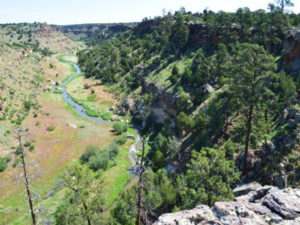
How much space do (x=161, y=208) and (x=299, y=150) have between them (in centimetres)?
1942

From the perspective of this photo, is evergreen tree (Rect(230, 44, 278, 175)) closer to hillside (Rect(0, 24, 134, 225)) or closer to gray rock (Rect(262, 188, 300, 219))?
gray rock (Rect(262, 188, 300, 219))

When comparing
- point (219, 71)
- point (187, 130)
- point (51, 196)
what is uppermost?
point (219, 71)

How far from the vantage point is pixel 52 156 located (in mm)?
52688

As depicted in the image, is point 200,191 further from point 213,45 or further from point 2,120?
point 2,120

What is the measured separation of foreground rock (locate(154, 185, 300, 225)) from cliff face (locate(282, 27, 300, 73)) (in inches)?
1382

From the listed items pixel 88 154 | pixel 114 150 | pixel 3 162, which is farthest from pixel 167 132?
pixel 3 162

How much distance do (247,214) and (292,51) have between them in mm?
40387

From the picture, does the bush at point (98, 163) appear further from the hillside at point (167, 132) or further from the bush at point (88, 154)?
the bush at point (88, 154)

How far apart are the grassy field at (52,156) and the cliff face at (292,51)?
39.8 metres

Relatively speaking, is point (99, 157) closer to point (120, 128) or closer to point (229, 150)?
point (120, 128)

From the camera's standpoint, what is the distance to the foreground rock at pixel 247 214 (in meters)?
13.7

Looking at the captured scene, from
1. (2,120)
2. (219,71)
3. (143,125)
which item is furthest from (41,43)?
(219,71)

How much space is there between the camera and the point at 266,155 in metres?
28.2

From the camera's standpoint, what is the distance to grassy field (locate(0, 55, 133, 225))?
3573 centimetres
